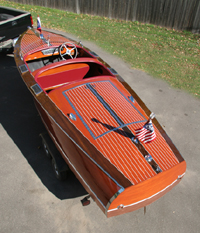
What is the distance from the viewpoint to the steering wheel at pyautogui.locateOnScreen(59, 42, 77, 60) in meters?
5.82

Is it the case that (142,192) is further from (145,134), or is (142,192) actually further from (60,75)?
(60,75)

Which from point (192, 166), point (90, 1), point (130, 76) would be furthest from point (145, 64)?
point (90, 1)

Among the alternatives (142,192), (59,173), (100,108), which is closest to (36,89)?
(100,108)

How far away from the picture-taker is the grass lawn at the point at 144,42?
28.7ft

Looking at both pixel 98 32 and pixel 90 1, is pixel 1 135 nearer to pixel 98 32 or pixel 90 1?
pixel 98 32

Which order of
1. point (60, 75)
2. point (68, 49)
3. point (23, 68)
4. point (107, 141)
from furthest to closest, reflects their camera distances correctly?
point (68, 49) → point (60, 75) → point (23, 68) → point (107, 141)

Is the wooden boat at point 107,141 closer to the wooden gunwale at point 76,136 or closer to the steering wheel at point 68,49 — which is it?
the wooden gunwale at point 76,136

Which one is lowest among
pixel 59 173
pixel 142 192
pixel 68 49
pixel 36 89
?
pixel 59 173

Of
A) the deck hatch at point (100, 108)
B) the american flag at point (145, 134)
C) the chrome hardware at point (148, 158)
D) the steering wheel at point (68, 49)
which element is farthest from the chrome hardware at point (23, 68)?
the chrome hardware at point (148, 158)

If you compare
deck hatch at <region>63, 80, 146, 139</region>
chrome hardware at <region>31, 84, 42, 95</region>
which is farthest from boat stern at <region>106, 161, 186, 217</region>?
chrome hardware at <region>31, 84, 42, 95</region>

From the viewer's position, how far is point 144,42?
11.0 m

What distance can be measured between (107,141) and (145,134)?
25.5 inches

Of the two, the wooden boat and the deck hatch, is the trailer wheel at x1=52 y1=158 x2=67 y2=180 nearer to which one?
the wooden boat

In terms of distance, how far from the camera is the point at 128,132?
3.79m
